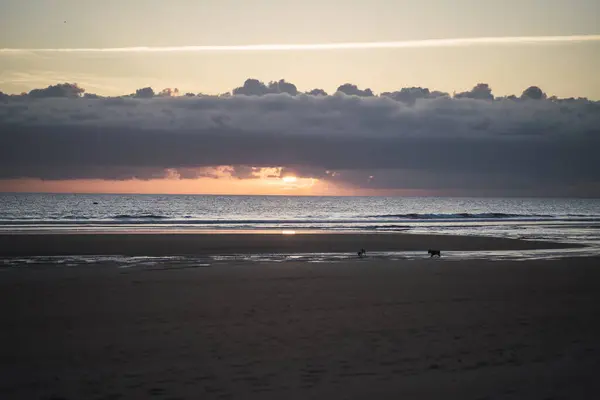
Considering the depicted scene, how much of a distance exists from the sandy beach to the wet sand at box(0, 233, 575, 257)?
31.9 ft

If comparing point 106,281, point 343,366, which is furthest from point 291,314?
point 106,281

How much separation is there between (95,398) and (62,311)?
6.21 meters

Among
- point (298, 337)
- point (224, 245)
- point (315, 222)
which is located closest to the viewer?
point (298, 337)

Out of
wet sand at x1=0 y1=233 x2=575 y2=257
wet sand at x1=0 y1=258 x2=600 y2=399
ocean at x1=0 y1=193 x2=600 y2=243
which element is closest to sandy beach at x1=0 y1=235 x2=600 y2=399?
wet sand at x1=0 y1=258 x2=600 y2=399

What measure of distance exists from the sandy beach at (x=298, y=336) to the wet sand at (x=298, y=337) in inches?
1.4

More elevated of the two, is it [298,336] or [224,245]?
[298,336]

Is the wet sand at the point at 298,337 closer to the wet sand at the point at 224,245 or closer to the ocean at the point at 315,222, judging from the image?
the wet sand at the point at 224,245

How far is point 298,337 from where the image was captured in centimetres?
1091

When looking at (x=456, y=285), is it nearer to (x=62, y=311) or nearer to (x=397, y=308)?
(x=397, y=308)

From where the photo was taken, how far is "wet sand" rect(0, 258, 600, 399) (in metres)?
8.20

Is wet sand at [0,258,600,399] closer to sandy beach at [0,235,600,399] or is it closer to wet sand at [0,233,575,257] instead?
sandy beach at [0,235,600,399]

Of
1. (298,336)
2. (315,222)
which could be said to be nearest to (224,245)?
(298,336)

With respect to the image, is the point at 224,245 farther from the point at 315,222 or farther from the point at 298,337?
the point at 315,222

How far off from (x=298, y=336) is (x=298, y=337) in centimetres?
8
